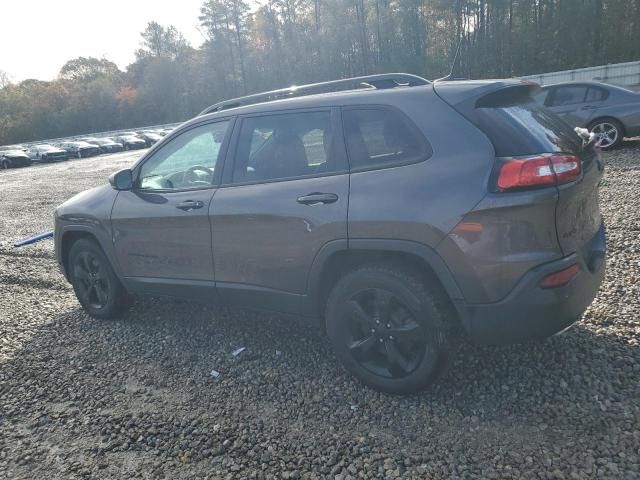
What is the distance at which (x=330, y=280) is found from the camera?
311 centimetres

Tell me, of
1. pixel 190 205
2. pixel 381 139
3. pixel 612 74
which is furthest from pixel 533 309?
pixel 612 74

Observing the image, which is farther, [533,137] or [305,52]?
[305,52]

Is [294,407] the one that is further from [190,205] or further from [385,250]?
[190,205]

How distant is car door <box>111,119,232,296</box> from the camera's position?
3.56 metres

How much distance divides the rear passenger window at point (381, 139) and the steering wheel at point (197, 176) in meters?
1.16

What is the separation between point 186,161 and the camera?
3.88 metres

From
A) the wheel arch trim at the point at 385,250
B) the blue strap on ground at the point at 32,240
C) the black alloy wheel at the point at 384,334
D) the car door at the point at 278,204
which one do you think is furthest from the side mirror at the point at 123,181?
the blue strap on ground at the point at 32,240

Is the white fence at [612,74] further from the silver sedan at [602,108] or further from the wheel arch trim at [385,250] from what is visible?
the wheel arch trim at [385,250]

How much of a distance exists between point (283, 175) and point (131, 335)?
6.82 feet

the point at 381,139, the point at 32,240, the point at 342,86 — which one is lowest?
the point at 32,240

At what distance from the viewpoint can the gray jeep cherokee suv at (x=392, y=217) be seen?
97.2 inches

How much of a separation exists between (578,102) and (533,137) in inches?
336

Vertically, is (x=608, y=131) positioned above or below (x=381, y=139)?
below

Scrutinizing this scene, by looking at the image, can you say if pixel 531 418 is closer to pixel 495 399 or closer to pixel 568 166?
pixel 495 399
